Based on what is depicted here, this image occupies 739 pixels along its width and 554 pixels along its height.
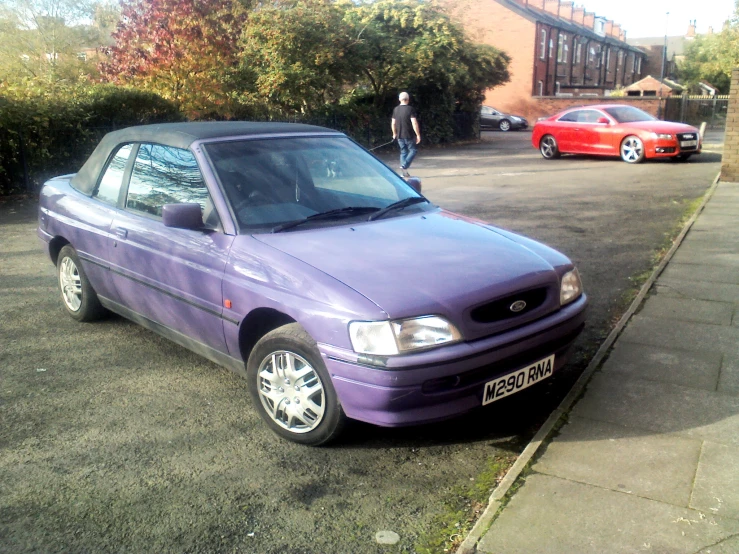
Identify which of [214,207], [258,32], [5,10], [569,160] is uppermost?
[5,10]

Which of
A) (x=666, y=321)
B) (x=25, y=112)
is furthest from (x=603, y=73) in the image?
(x=666, y=321)

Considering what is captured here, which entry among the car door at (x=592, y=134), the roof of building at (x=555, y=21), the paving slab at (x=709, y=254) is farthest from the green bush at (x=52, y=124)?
the roof of building at (x=555, y=21)

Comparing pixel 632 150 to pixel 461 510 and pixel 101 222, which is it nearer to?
pixel 101 222

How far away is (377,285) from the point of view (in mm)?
3652

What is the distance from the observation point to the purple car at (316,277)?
3.57 m

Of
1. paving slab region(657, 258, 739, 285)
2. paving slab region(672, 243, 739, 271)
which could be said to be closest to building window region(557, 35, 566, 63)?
paving slab region(672, 243, 739, 271)

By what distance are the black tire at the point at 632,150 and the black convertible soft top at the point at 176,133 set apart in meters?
15.7

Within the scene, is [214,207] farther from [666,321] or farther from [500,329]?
[666,321]

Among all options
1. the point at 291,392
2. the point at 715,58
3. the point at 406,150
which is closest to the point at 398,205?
the point at 291,392

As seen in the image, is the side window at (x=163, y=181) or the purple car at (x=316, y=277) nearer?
the purple car at (x=316, y=277)

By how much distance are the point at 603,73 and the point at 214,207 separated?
66.4 m

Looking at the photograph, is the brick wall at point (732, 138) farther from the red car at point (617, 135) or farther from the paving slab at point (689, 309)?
the paving slab at point (689, 309)

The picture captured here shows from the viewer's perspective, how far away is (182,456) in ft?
12.7

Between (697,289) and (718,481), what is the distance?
376 cm
